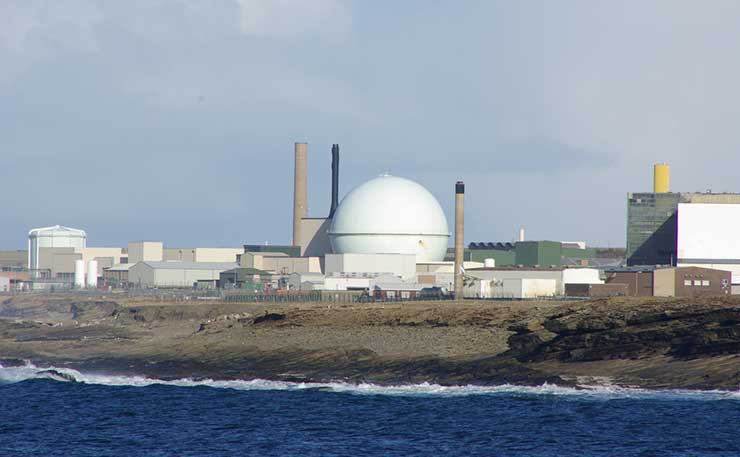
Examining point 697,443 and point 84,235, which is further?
point 84,235

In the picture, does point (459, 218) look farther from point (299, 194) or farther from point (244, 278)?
point (299, 194)

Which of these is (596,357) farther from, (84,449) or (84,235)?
(84,235)

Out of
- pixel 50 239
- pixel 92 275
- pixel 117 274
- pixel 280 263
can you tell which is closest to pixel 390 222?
pixel 280 263

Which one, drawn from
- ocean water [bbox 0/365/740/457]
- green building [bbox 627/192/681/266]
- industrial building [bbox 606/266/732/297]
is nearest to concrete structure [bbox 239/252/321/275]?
green building [bbox 627/192/681/266]

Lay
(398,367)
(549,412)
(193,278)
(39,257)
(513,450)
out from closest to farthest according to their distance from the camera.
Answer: (513,450)
(549,412)
(398,367)
(193,278)
(39,257)

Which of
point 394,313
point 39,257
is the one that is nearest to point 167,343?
point 394,313

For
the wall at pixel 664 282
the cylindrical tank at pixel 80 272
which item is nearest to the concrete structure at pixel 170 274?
the cylindrical tank at pixel 80 272
